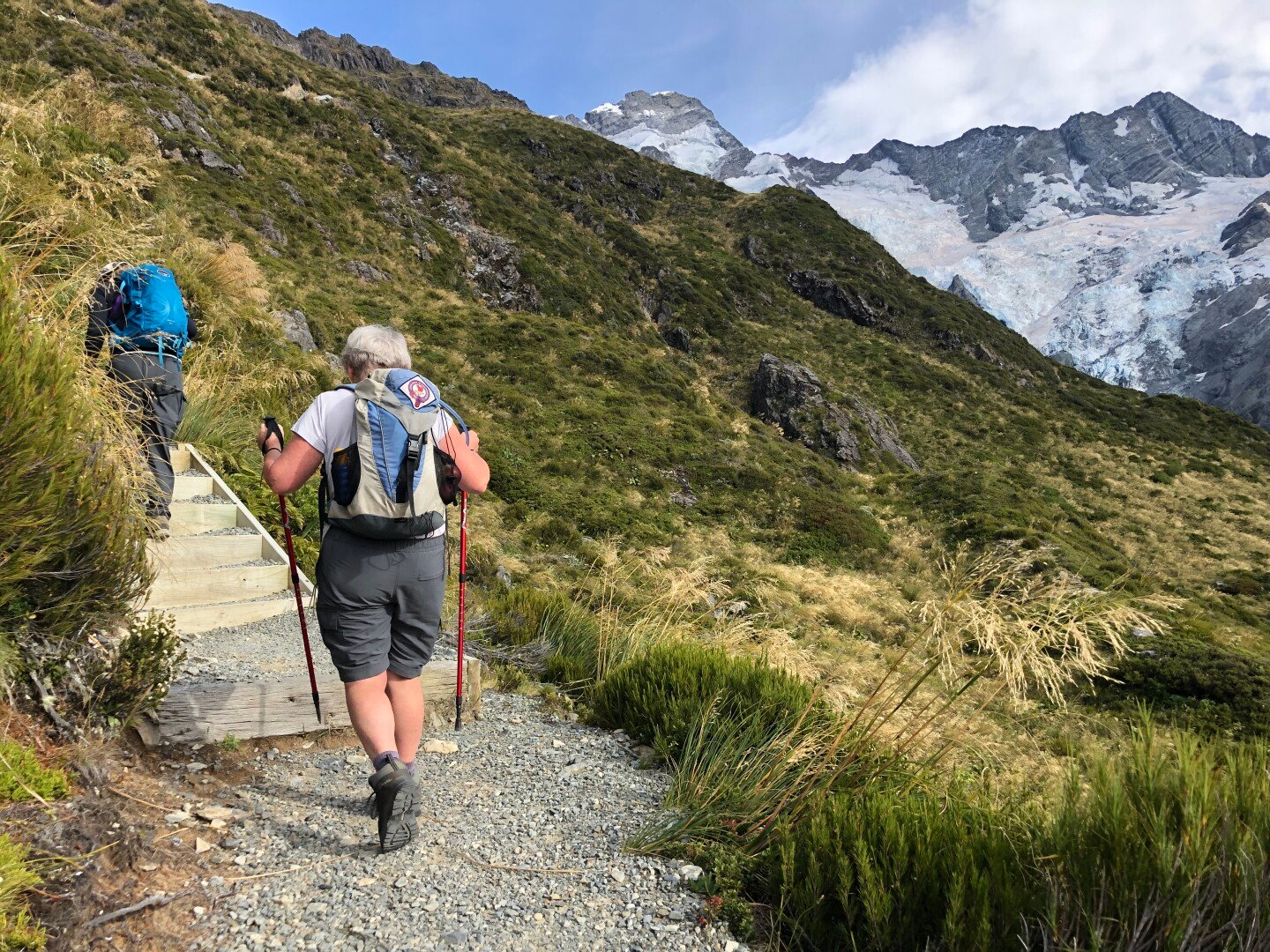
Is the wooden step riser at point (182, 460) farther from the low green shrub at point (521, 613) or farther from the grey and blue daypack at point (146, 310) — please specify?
the low green shrub at point (521, 613)

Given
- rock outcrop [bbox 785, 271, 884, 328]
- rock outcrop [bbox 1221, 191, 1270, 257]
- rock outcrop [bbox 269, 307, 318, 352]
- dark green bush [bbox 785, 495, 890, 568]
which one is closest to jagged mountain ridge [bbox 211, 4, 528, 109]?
rock outcrop [bbox 785, 271, 884, 328]

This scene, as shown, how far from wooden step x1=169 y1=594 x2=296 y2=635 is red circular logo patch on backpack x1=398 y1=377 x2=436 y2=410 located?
2889mm

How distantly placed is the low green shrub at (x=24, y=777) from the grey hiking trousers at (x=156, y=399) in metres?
2.26

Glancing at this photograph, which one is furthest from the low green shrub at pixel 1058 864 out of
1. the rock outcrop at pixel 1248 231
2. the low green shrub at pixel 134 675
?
the rock outcrop at pixel 1248 231

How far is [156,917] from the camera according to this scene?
75.4 inches

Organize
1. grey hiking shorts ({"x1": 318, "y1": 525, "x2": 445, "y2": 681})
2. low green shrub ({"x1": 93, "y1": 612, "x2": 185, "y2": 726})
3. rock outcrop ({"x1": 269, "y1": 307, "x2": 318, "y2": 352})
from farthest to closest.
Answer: rock outcrop ({"x1": 269, "y1": 307, "x2": 318, "y2": 352}), low green shrub ({"x1": 93, "y1": 612, "x2": 185, "y2": 726}), grey hiking shorts ({"x1": 318, "y1": 525, "x2": 445, "y2": 681})

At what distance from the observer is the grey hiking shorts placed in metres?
2.51

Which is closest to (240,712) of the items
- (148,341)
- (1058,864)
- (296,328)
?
(148,341)

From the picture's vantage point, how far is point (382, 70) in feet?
301

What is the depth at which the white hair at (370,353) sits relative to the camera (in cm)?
264

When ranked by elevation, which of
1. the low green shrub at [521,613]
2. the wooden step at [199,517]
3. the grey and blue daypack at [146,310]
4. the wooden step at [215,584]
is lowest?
the low green shrub at [521,613]

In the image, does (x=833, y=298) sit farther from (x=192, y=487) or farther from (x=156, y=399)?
(x=156, y=399)

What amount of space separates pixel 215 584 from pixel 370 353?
3180 mm

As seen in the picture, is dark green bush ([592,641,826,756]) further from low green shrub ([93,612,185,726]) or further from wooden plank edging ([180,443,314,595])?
wooden plank edging ([180,443,314,595])
